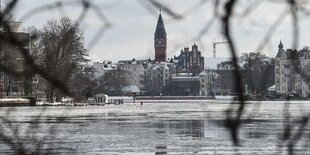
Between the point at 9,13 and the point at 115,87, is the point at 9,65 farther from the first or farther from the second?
the point at 115,87

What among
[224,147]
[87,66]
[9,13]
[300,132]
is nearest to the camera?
[9,13]

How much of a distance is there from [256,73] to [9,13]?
1240 mm

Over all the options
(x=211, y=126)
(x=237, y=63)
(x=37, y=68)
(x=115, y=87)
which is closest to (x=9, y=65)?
(x=37, y=68)

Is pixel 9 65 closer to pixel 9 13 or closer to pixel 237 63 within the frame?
pixel 9 13

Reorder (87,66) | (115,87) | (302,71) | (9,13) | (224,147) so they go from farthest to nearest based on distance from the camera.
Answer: (115,87) → (87,66) → (224,147) → (302,71) → (9,13)

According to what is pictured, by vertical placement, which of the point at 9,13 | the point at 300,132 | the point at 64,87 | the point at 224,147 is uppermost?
the point at 9,13

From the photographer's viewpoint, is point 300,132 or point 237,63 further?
point 300,132

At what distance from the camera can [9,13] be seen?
90.0 inches

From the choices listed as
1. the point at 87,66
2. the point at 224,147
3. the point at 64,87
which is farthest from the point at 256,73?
the point at 87,66

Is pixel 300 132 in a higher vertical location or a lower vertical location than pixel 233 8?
lower

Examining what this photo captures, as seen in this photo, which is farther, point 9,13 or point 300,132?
point 300,132

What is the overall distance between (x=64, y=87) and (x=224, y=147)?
20.7 meters

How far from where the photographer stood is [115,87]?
188m

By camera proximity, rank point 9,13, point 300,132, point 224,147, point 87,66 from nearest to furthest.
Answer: point 9,13
point 300,132
point 224,147
point 87,66
